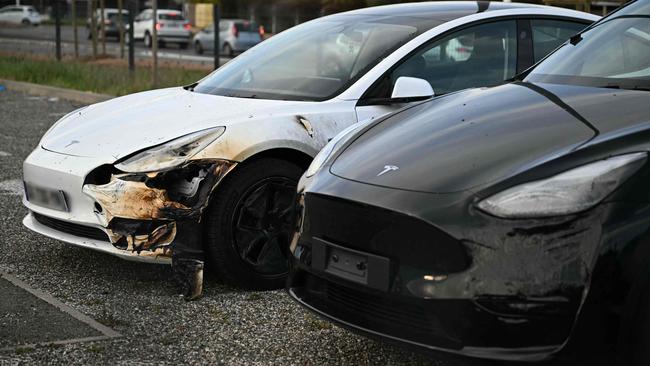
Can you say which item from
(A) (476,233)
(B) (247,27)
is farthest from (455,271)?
(B) (247,27)

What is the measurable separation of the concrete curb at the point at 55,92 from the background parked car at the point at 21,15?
44453mm

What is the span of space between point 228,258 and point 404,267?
182 cm

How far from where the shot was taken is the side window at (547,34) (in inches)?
236

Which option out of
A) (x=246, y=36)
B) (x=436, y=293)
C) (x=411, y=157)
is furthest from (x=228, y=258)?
(x=246, y=36)

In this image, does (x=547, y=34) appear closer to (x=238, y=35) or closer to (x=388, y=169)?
(x=388, y=169)

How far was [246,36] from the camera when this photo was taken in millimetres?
32125

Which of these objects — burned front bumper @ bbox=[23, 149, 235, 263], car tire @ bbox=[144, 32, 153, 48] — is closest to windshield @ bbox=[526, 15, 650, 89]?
burned front bumper @ bbox=[23, 149, 235, 263]

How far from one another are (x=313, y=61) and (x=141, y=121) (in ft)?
3.72

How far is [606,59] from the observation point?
4312 millimetres

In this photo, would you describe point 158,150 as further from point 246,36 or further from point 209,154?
point 246,36

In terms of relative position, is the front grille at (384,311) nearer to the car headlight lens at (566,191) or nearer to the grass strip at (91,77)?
the car headlight lens at (566,191)

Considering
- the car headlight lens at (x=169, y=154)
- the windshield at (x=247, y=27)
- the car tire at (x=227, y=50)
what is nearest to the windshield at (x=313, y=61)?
the car headlight lens at (x=169, y=154)

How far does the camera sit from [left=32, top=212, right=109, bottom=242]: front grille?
16.4 ft

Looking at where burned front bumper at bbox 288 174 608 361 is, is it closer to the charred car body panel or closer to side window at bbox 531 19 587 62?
the charred car body panel
